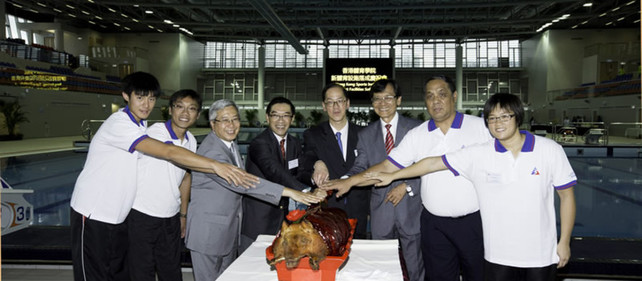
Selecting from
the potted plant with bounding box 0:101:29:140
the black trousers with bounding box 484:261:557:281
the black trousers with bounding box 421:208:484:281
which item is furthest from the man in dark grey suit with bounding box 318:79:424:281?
the potted plant with bounding box 0:101:29:140

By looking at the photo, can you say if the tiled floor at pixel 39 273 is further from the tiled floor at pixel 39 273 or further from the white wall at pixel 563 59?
the white wall at pixel 563 59

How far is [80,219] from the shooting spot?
230 centimetres

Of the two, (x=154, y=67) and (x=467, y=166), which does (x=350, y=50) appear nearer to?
(x=154, y=67)

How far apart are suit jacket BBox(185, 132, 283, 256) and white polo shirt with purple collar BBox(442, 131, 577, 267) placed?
132 cm

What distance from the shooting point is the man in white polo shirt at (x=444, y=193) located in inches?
96.3

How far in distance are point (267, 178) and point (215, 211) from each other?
18.5 inches

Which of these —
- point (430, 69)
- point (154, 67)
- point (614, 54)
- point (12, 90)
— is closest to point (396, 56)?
point (430, 69)

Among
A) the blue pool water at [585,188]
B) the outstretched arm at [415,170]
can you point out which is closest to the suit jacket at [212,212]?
the outstretched arm at [415,170]

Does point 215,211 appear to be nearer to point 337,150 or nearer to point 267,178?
point 267,178

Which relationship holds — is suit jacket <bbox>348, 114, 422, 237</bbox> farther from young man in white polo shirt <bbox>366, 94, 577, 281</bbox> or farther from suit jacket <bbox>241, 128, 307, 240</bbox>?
young man in white polo shirt <bbox>366, 94, 577, 281</bbox>

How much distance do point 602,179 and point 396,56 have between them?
27.6 meters

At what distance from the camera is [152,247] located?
102 inches

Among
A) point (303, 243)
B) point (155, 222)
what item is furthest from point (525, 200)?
point (155, 222)

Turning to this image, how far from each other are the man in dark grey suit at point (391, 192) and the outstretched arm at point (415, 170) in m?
0.28
